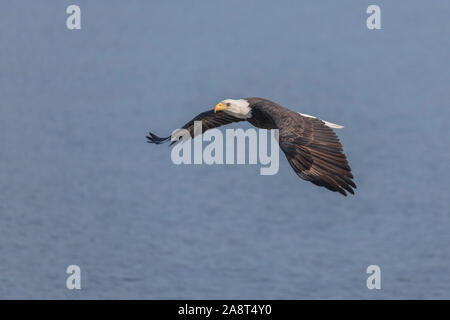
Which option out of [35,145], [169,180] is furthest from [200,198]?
[35,145]

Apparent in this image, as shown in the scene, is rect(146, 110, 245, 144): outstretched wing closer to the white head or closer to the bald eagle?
the white head

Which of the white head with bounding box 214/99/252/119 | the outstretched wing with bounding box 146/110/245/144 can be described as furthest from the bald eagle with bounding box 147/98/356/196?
the outstretched wing with bounding box 146/110/245/144

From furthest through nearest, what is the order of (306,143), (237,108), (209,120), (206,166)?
(206,166)
(209,120)
(237,108)
(306,143)

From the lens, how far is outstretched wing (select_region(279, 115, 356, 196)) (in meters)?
13.3

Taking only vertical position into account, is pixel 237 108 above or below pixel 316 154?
above

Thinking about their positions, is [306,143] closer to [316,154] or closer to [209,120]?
[316,154]

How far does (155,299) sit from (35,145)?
13549 mm

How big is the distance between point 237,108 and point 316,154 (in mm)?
2927

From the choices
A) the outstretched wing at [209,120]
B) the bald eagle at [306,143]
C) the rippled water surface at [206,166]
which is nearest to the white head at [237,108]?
the bald eagle at [306,143]

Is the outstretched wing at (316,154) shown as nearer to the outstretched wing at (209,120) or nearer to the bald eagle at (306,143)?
the bald eagle at (306,143)

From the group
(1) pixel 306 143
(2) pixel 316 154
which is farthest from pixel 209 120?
(2) pixel 316 154

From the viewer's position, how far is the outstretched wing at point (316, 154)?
13320mm

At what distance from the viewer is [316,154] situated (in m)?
13.9

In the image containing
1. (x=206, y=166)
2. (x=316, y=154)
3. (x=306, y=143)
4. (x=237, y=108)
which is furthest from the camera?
(x=206, y=166)
